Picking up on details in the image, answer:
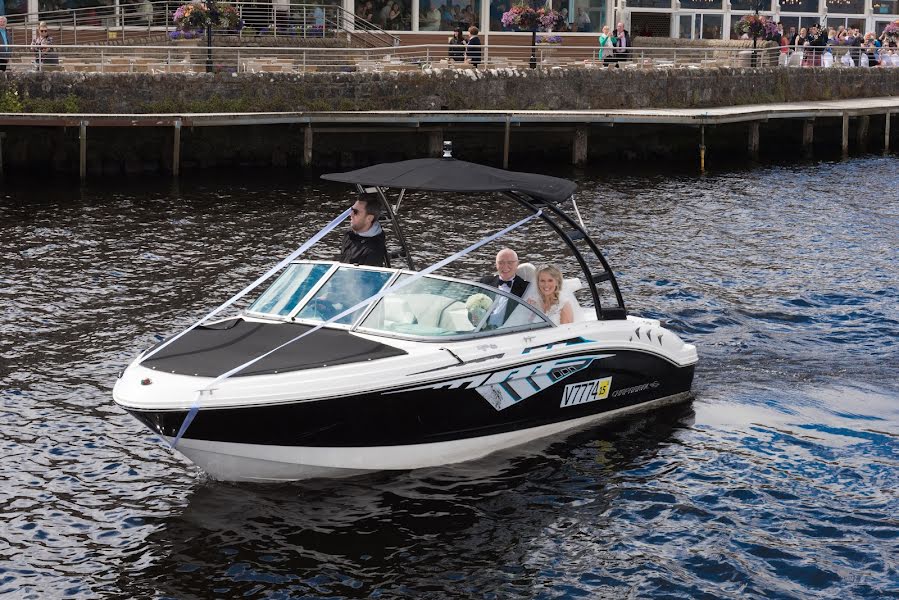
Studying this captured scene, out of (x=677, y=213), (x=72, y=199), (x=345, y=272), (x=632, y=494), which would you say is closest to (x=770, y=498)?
(x=632, y=494)

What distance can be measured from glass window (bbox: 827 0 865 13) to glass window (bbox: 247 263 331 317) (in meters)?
49.0

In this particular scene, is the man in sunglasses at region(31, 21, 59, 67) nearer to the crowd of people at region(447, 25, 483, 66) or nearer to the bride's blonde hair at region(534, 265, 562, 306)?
the crowd of people at region(447, 25, 483, 66)

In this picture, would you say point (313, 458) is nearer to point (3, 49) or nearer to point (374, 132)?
point (374, 132)

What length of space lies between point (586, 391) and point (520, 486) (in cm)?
138

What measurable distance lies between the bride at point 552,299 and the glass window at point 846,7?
157 feet

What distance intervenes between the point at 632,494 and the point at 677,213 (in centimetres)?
1561

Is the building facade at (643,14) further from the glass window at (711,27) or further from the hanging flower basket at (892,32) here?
the hanging flower basket at (892,32)

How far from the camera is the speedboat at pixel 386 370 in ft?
31.8

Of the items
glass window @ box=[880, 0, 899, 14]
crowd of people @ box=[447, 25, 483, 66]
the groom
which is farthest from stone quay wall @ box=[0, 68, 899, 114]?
the groom

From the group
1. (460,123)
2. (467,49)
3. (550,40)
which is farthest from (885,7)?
(460,123)

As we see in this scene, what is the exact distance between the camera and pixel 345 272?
437 inches

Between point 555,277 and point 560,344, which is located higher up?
point 555,277

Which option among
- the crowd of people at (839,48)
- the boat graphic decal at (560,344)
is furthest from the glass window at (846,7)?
the boat graphic decal at (560,344)

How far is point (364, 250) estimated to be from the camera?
11961 mm
